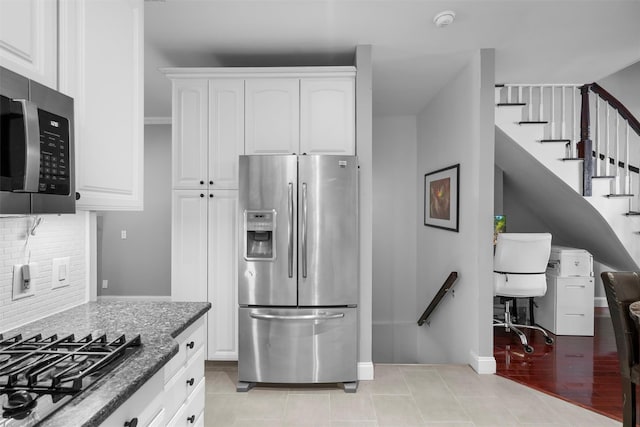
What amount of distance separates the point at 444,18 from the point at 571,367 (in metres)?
3.14

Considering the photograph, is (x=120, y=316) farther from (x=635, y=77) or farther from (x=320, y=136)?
(x=635, y=77)

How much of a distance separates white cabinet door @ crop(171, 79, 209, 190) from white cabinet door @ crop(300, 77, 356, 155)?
844 mm

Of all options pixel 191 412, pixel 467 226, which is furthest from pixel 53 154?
pixel 467 226

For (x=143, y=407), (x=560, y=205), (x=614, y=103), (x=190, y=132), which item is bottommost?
(x=143, y=407)

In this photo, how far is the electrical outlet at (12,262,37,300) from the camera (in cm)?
142

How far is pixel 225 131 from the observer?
3.20 meters

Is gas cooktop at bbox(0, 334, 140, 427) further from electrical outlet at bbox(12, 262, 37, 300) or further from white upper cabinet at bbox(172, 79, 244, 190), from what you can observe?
white upper cabinet at bbox(172, 79, 244, 190)

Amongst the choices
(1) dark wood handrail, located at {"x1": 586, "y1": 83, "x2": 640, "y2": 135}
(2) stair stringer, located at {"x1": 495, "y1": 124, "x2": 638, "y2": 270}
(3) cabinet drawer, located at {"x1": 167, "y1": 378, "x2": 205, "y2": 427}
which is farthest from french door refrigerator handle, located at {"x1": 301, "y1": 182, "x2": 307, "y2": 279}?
(1) dark wood handrail, located at {"x1": 586, "y1": 83, "x2": 640, "y2": 135}

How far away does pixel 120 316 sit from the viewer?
1658mm

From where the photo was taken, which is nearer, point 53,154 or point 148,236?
point 53,154

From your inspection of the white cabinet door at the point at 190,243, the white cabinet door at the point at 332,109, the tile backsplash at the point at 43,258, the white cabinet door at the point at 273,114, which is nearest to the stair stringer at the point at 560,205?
the white cabinet door at the point at 332,109

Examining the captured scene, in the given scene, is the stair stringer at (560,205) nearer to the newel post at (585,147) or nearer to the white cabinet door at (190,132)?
the newel post at (585,147)

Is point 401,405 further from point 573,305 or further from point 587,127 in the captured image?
point 587,127

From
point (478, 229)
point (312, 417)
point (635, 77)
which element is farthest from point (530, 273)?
point (635, 77)
